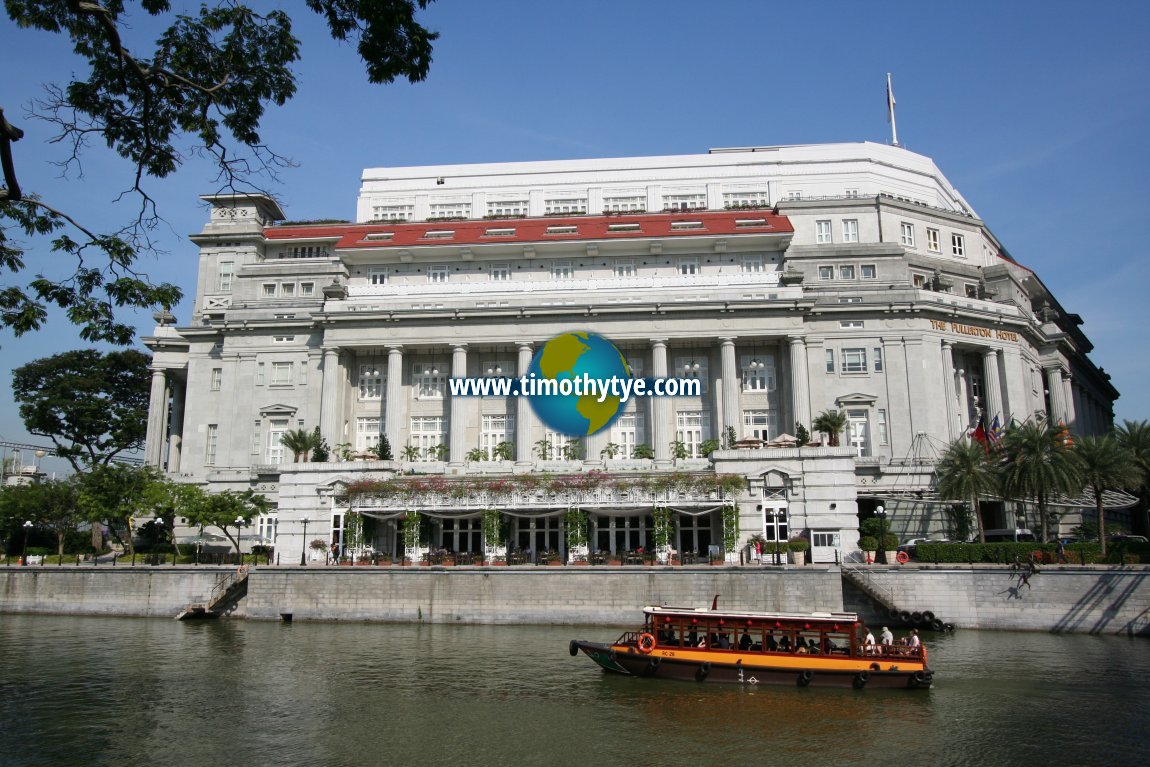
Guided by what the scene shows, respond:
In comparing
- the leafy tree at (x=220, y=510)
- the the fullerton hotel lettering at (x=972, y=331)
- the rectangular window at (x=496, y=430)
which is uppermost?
the the fullerton hotel lettering at (x=972, y=331)

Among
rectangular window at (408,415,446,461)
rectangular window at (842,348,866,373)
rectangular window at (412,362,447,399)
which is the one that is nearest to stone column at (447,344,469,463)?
rectangular window at (408,415,446,461)

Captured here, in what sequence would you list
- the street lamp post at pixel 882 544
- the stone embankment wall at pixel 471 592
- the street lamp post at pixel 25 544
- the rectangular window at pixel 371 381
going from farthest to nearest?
the rectangular window at pixel 371 381
the street lamp post at pixel 25 544
the street lamp post at pixel 882 544
the stone embankment wall at pixel 471 592

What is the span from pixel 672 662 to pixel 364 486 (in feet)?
91.4

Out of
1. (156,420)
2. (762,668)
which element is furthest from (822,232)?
(156,420)

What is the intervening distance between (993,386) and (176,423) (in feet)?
245

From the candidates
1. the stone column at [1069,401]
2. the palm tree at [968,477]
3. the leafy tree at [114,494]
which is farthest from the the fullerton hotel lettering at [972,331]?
the leafy tree at [114,494]

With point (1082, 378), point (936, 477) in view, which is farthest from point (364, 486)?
point (1082, 378)

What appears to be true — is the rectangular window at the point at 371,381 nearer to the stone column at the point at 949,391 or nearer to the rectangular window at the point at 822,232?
the rectangular window at the point at 822,232

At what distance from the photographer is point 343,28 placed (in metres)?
14.3

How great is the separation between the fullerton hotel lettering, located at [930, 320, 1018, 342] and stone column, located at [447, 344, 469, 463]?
125ft

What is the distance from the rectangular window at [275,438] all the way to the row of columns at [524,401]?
520cm

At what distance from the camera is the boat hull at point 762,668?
32.4m

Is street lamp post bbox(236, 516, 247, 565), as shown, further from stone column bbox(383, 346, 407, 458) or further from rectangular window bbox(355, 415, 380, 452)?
stone column bbox(383, 346, 407, 458)

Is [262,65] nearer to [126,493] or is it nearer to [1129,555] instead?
[1129,555]
